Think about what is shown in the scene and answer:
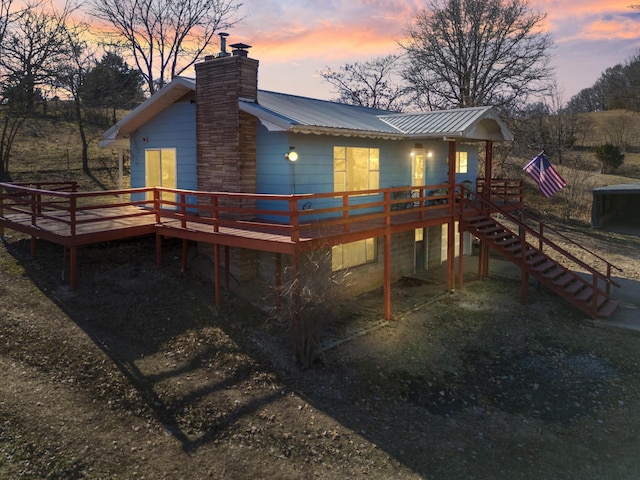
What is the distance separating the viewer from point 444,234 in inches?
708

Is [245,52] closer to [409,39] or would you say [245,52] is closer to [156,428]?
[156,428]

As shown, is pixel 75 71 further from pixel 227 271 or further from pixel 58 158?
pixel 227 271

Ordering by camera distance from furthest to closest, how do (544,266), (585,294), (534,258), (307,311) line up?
(534,258), (544,266), (585,294), (307,311)

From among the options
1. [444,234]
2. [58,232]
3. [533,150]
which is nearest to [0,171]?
[58,232]

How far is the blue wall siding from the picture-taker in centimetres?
1335

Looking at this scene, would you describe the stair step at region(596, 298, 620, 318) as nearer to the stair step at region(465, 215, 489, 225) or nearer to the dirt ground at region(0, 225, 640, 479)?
the dirt ground at region(0, 225, 640, 479)

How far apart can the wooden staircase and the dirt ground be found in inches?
20.9

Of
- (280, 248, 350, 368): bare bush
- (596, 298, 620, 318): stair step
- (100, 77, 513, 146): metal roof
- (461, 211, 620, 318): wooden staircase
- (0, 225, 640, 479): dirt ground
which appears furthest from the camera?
(461, 211, 620, 318): wooden staircase

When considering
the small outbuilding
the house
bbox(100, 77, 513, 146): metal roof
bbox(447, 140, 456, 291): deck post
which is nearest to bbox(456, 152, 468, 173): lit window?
the house

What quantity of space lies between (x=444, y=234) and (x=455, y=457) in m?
12.1

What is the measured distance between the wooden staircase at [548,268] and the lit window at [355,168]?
3060mm

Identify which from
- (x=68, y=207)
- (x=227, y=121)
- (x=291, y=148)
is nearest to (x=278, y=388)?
(x=291, y=148)

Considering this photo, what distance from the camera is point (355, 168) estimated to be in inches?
531

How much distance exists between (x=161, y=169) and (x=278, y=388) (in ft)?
28.7
